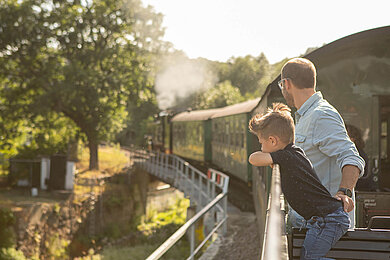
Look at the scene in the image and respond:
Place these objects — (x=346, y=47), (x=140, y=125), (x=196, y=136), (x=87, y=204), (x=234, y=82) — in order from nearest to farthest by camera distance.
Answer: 1. (x=346, y=47)
2. (x=196, y=136)
3. (x=87, y=204)
4. (x=140, y=125)
5. (x=234, y=82)

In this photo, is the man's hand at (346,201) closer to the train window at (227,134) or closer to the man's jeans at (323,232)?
the man's jeans at (323,232)

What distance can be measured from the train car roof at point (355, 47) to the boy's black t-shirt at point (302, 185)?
11.7 feet

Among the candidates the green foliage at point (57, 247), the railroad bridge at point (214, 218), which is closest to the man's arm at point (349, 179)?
the railroad bridge at point (214, 218)

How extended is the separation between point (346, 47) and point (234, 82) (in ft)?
265

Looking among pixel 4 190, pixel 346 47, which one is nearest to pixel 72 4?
pixel 4 190

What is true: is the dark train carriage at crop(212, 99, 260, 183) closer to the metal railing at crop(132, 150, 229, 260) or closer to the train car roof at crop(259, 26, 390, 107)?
the metal railing at crop(132, 150, 229, 260)

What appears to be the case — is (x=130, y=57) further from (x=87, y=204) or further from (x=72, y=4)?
(x=87, y=204)

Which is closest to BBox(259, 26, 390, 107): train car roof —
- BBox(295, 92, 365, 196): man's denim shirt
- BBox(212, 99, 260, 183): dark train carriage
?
BBox(295, 92, 365, 196): man's denim shirt

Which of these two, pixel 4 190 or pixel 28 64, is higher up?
pixel 28 64

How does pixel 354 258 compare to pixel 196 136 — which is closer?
pixel 354 258

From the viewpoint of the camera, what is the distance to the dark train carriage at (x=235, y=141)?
42.4 feet

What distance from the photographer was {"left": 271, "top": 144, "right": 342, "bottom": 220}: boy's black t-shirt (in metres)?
2.49

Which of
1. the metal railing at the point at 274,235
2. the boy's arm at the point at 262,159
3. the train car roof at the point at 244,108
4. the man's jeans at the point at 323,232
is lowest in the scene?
the man's jeans at the point at 323,232

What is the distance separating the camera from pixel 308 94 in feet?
9.73
